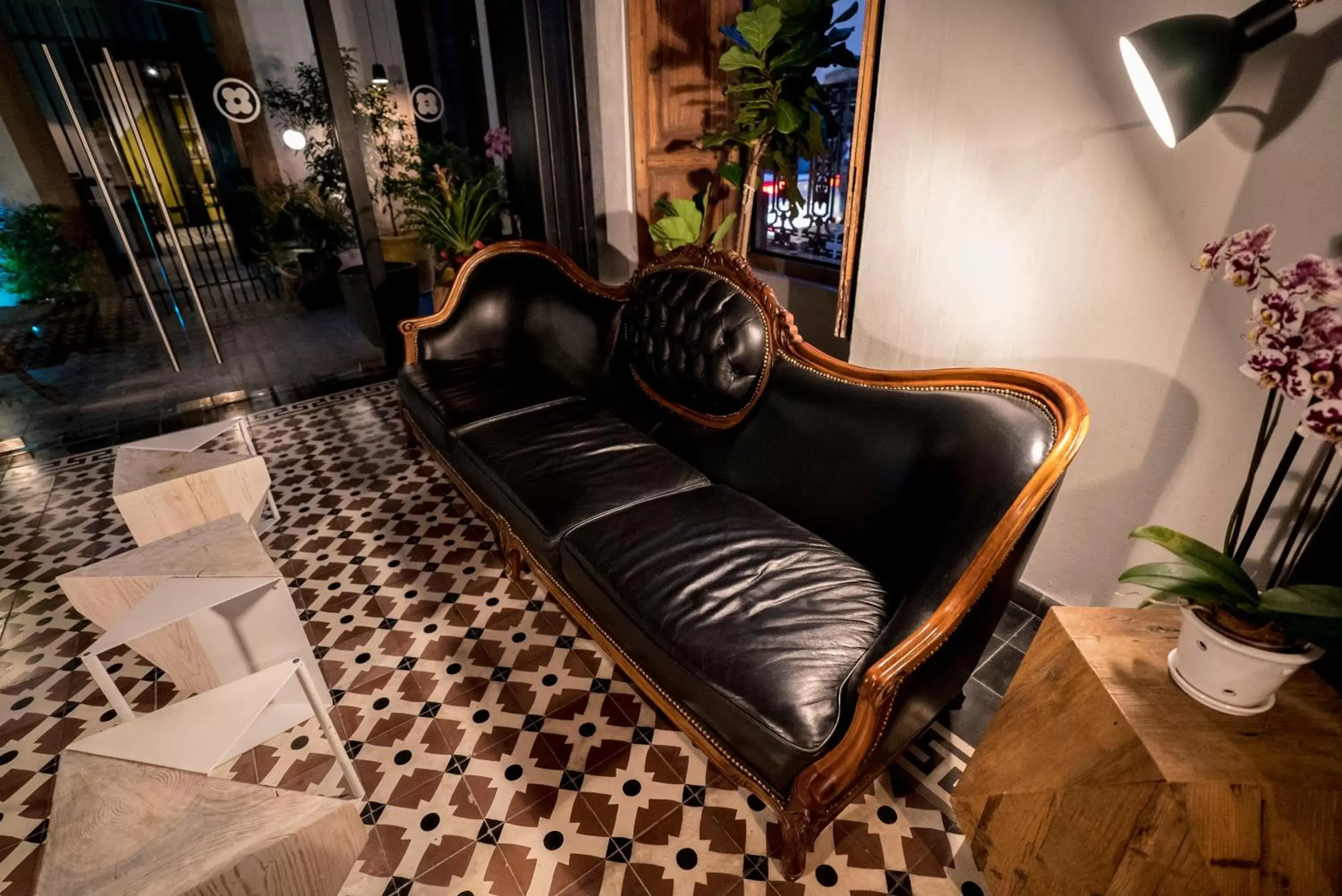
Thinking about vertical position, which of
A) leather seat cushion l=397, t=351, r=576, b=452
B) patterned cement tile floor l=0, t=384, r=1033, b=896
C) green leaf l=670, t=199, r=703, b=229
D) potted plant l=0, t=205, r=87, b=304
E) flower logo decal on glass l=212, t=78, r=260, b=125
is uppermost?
flower logo decal on glass l=212, t=78, r=260, b=125

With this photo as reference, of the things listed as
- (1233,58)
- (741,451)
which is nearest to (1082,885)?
(741,451)

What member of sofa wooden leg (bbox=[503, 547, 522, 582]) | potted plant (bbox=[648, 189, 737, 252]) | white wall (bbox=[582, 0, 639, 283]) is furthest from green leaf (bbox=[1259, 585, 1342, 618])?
white wall (bbox=[582, 0, 639, 283])

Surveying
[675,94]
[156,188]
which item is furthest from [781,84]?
[156,188]

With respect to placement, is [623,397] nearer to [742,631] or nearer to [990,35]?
[742,631]

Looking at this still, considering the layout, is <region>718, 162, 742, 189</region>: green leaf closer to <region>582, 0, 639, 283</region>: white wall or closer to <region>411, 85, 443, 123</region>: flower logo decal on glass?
<region>582, 0, 639, 283</region>: white wall

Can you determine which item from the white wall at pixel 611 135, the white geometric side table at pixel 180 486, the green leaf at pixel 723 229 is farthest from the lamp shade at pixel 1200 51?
the white geometric side table at pixel 180 486

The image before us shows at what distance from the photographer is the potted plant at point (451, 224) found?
362cm

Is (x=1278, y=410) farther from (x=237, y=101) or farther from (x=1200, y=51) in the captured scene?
(x=237, y=101)

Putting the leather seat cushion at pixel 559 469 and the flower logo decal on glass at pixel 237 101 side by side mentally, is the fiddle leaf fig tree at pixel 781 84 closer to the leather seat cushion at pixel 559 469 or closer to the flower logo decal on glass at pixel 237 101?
the leather seat cushion at pixel 559 469

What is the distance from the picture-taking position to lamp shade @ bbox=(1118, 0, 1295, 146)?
1142mm

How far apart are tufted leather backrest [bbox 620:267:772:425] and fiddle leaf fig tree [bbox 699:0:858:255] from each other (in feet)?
2.44

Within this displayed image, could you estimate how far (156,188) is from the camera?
11.3 ft

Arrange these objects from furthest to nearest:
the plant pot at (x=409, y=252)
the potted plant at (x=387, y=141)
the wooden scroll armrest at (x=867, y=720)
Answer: the plant pot at (x=409, y=252)
the potted plant at (x=387, y=141)
the wooden scroll armrest at (x=867, y=720)

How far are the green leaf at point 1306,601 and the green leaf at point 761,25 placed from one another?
2.25m
